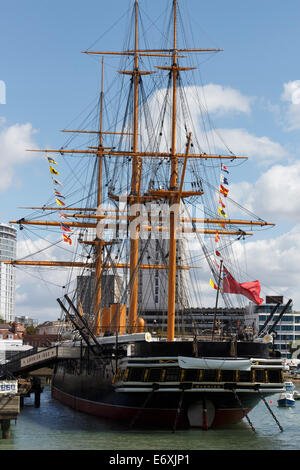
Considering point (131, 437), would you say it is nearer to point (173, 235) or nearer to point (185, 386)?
point (185, 386)

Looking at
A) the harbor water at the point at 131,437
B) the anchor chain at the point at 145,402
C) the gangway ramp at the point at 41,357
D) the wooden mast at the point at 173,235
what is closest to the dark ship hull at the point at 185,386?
the anchor chain at the point at 145,402

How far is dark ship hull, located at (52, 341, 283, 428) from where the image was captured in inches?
1463

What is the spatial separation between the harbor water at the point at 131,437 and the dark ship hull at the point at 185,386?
79 cm

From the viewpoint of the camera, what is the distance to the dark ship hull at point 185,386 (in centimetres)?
3716

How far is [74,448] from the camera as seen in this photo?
33562mm

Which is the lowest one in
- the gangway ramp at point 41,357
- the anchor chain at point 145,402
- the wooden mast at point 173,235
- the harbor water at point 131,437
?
the harbor water at point 131,437

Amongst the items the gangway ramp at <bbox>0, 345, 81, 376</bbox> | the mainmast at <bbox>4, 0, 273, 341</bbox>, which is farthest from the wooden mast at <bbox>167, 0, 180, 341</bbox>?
the gangway ramp at <bbox>0, 345, 81, 376</bbox>

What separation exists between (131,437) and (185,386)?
3779mm

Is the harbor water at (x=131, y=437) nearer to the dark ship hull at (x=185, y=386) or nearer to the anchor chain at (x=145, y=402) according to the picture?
the anchor chain at (x=145, y=402)

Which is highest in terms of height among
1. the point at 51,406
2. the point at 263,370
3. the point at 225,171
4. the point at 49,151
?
the point at 49,151

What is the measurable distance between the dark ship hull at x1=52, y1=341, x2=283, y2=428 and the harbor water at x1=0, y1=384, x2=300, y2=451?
0.79 meters
